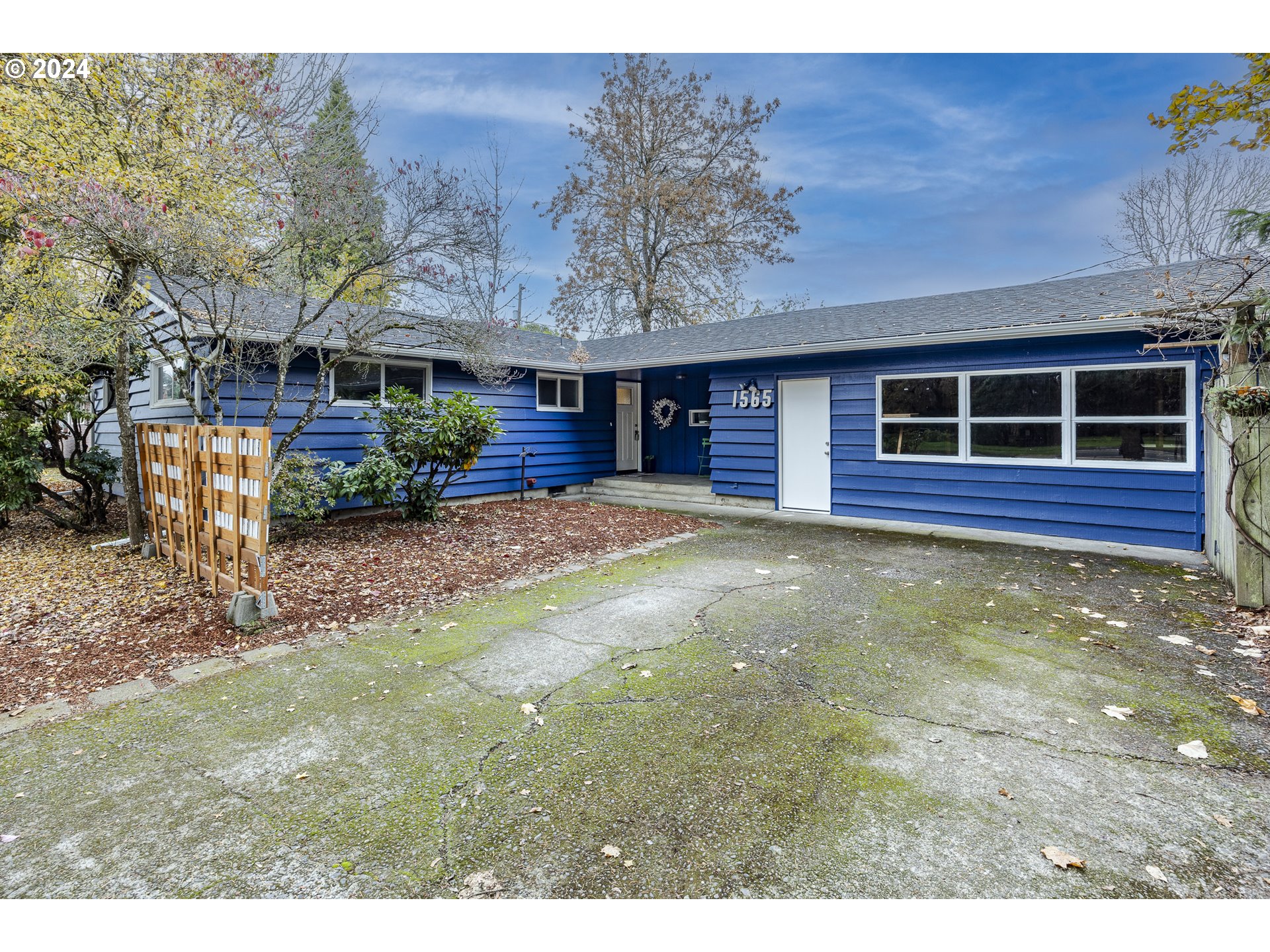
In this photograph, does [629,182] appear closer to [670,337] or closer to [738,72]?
[738,72]

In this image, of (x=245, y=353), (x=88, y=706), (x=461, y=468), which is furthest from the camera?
(x=461, y=468)

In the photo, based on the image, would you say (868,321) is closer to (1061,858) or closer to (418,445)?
(418,445)

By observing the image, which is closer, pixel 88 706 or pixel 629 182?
pixel 88 706

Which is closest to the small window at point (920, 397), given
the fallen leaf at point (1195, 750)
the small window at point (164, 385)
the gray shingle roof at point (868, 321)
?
the gray shingle roof at point (868, 321)

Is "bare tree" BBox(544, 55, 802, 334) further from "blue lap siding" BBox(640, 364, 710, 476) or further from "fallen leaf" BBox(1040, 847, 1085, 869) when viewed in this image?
"fallen leaf" BBox(1040, 847, 1085, 869)

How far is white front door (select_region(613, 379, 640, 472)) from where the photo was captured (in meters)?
13.6

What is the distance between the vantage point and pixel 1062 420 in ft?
23.6

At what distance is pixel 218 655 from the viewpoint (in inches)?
150

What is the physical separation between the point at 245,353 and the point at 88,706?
5.38m

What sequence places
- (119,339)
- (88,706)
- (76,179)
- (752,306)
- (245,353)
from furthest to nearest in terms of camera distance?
(752,306), (245,353), (119,339), (76,179), (88,706)

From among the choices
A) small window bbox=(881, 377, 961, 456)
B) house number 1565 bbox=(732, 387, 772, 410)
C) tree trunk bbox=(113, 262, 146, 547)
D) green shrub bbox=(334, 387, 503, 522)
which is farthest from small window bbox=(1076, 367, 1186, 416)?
tree trunk bbox=(113, 262, 146, 547)

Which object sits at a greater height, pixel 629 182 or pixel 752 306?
pixel 629 182

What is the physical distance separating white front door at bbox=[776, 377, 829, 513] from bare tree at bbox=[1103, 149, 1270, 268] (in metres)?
10.7

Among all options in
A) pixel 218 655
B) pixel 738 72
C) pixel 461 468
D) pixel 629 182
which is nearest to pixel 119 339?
pixel 461 468
